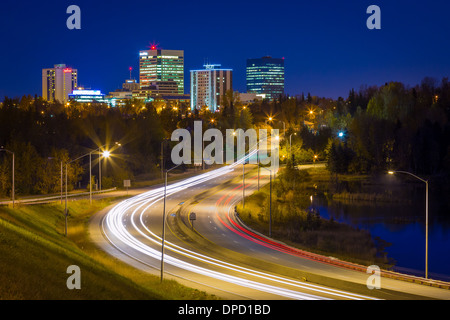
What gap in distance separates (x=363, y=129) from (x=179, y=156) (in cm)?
3328

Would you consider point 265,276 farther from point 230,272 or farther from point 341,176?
point 341,176

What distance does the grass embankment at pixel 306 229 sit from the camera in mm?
37688

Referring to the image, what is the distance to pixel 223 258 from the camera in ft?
103

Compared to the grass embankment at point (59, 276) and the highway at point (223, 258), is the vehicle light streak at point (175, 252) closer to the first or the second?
the highway at point (223, 258)

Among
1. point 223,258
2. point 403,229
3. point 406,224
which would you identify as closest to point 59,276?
point 223,258

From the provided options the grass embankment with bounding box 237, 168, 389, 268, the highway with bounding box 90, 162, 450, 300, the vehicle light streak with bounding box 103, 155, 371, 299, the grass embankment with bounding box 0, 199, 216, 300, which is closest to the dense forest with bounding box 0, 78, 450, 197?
the grass embankment with bounding box 237, 168, 389, 268

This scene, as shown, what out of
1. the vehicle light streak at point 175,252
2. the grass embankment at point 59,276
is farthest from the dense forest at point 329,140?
the grass embankment at point 59,276

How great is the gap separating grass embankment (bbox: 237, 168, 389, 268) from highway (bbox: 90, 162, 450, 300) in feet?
→ 7.96

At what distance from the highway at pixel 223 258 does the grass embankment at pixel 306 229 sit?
243 cm

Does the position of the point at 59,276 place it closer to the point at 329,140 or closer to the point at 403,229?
the point at 403,229

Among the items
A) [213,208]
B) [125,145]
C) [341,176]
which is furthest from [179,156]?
[213,208]
